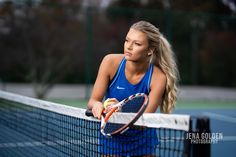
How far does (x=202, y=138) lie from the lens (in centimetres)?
190

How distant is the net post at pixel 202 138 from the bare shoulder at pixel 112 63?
0.96 m

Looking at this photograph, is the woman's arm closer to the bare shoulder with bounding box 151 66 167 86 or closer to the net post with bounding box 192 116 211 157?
the bare shoulder with bounding box 151 66 167 86

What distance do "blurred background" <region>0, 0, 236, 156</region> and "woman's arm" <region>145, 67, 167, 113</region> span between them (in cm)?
820

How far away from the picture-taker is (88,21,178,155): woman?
8.59 feet

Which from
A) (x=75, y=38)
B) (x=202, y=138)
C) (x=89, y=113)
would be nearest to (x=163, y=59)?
(x=89, y=113)

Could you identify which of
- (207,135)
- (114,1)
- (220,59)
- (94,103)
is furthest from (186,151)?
(114,1)

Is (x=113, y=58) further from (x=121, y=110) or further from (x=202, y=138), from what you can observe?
(x=202, y=138)

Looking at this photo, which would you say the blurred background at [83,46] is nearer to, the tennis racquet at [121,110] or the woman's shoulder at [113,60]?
the woman's shoulder at [113,60]

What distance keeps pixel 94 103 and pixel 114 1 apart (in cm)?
1584

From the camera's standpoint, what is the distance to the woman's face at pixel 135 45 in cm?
261

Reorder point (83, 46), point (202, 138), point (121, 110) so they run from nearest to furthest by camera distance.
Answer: point (202, 138) < point (121, 110) < point (83, 46)

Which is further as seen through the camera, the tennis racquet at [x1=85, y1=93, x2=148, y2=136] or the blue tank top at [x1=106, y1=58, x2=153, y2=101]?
the blue tank top at [x1=106, y1=58, x2=153, y2=101]

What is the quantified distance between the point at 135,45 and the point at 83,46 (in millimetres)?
10064

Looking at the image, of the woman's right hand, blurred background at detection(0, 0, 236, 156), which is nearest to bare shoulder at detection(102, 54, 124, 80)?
the woman's right hand
